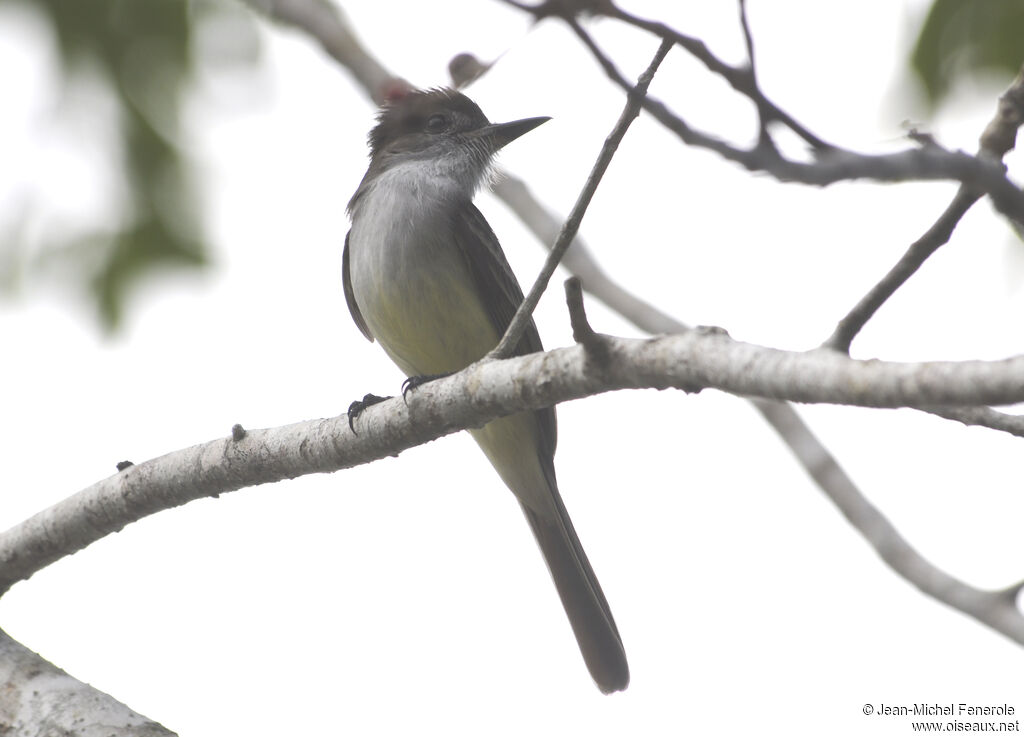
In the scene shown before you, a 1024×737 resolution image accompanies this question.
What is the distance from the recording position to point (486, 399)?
321cm

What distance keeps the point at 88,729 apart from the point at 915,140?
267 centimetres

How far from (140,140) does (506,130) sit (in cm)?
197

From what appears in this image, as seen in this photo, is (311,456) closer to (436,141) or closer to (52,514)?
(52,514)

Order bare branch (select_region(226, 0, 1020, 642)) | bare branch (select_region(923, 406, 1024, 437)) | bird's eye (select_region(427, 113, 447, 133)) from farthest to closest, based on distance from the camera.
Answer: bird's eye (select_region(427, 113, 447, 133)) → bare branch (select_region(226, 0, 1020, 642)) → bare branch (select_region(923, 406, 1024, 437))

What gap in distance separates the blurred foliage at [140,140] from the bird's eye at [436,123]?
55.0 inches

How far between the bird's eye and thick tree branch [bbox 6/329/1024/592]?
298cm

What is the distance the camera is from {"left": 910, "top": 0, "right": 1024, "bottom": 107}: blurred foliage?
357 cm

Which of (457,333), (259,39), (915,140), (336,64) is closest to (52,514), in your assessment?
(457,333)

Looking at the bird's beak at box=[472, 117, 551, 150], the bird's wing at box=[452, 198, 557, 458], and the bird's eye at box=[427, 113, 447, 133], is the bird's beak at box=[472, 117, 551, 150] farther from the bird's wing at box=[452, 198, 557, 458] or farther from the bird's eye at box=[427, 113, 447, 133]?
the bird's wing at box=[452, 198, 557, 458]

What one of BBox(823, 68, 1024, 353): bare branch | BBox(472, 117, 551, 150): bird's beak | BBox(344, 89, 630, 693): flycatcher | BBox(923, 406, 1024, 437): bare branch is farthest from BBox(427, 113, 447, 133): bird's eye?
BBox(823, 68, 1024, 353): bare branch

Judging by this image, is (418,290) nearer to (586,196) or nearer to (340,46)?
(340,46)

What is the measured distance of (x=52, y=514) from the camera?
398 cm

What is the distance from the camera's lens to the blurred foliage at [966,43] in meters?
3.57

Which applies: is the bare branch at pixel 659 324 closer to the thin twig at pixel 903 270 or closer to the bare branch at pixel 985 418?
the bare branch at pixel 985 418
